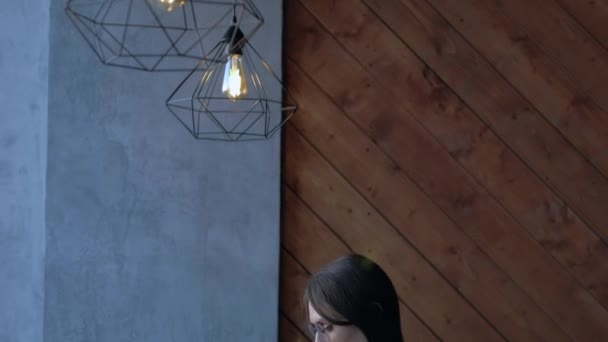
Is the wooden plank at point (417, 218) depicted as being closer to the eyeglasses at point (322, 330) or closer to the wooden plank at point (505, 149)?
the wooden plank at point (505, 149)

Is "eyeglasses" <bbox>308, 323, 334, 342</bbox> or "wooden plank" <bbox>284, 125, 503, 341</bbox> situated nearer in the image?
"eyeglasses" <bbox>308, 323, 334, 342</bbox>

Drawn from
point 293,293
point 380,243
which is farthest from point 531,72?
point 293,293

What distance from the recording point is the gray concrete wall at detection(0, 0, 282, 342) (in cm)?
256

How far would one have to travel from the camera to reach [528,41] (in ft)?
9.37

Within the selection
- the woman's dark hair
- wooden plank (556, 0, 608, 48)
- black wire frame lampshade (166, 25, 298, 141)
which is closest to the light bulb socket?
the woman's dark hair

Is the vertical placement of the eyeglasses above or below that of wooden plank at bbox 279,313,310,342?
below

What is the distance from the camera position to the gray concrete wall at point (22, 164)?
8.34 ft

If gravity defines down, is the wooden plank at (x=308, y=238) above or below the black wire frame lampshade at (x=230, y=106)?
below

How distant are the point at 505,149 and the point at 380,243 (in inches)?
20.6

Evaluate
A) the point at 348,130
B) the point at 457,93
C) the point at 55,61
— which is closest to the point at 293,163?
the point at 348,130

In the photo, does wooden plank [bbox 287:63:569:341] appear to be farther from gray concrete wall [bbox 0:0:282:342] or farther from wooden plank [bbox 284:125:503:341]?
gray concrete wall [bbox 0:0:282:342]

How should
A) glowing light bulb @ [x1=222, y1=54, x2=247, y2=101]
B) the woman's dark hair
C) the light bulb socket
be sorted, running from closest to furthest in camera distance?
the woman's dark hair, the light bulb socket, glowing light bulb @ [x1=222, y1=54, x2=247, y2=101]

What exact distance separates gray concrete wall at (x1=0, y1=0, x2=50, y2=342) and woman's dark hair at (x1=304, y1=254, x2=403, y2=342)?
1373 mm

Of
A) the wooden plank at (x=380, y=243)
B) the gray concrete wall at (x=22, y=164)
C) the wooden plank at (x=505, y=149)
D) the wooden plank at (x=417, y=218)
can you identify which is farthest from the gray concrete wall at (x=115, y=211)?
the wooden plank at (x=505, y=149)
